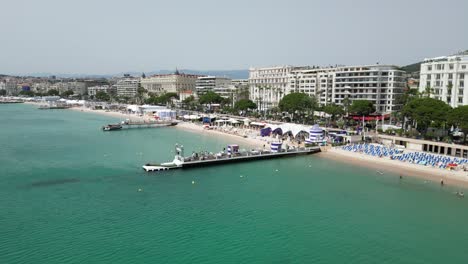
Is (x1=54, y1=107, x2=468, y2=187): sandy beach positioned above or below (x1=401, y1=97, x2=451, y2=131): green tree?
below

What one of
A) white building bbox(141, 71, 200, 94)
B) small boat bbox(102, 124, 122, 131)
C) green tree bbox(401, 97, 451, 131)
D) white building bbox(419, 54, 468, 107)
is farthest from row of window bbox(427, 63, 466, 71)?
white building bbox(141, 71, 200, 94)

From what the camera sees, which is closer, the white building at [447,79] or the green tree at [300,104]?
the white building at [447,79]

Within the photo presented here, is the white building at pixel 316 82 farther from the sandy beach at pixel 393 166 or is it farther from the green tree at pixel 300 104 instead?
the sandy beach at pixel 393 166

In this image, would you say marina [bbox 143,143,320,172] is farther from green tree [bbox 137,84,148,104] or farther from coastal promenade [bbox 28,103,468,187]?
green tree [bbox 137,84,148,104]

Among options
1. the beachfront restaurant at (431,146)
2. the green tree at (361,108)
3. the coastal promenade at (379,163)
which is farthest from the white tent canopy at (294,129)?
the green tree at (361,108)

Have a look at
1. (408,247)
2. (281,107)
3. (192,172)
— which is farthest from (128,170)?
(281,107)

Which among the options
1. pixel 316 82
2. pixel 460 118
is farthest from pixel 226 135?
pixel 460 118

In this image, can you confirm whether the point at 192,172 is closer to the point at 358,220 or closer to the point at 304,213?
the point at 304,213
